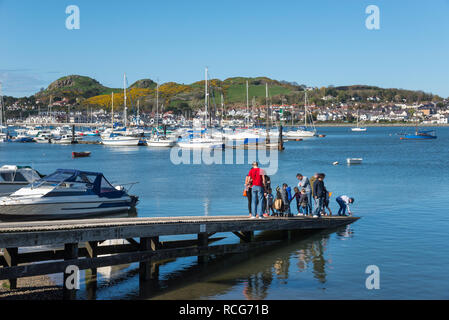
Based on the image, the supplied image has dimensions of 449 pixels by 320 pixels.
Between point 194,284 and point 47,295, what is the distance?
4077 millimetres

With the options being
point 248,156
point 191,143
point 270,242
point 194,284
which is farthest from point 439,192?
point 191,143

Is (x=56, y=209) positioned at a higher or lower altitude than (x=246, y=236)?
higher

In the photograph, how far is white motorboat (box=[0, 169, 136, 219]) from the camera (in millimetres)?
22891

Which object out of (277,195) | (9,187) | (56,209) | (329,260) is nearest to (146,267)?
(329,260)

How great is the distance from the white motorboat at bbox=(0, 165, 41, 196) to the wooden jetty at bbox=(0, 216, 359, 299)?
10.9 metres

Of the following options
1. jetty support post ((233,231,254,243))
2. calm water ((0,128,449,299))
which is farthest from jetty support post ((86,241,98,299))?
jetty support post ((233,231,254,243))

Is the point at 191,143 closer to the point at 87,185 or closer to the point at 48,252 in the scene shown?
the point at 87,185

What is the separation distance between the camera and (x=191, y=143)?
90875 millimetres

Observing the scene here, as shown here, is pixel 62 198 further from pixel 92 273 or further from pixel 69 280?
pixel 69 280

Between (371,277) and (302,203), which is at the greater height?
(302,203)

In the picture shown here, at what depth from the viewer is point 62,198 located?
2348 cm

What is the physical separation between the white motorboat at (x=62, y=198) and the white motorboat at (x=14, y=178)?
9.74 feet

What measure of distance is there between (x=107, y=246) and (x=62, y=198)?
7648mm

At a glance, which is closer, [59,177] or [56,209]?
[56,209]
